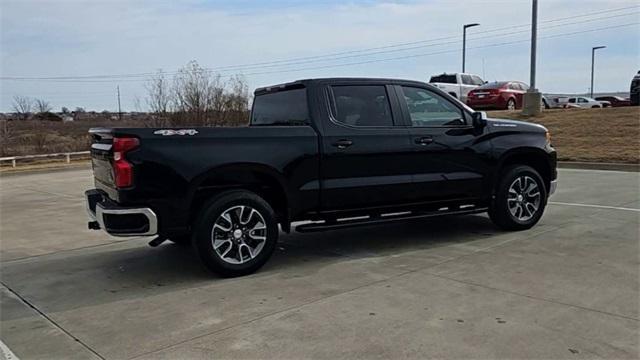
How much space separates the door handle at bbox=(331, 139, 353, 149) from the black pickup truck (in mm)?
11

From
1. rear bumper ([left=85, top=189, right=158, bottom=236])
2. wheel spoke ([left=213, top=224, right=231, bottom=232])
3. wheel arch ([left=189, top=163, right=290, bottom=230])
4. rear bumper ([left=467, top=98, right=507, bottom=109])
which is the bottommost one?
wheel spoke ([left=213, top=224, right=231, bottom=232])

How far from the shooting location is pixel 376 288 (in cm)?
501

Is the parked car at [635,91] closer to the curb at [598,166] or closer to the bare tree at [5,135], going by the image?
the curb at [598,166]

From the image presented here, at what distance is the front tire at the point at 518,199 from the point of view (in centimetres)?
709

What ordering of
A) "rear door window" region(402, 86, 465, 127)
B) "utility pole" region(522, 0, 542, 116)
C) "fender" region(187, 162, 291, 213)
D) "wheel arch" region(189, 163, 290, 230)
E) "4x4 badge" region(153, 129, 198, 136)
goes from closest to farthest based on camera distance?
"4x4 badge" region(153, 129, 198, 136) < "fender" region(187, 162, 291, 213) < "wheel arch" region(189, 163, 290, 230) < "rear door window" region(402, 86, 465, 127) < "utility pole" region(522, 0, 542, 116)

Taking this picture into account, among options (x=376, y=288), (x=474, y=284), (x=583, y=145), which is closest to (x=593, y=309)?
(x=474, y=284)

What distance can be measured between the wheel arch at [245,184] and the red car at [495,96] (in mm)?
20865

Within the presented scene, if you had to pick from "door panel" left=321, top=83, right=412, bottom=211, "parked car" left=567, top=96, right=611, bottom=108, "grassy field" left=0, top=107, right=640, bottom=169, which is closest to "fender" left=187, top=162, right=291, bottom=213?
"door panel" left=321, top=83, right=412, bottom=211

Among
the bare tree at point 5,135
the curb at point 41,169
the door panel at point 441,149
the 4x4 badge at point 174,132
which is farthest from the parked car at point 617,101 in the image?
the bare tree at point 5,135

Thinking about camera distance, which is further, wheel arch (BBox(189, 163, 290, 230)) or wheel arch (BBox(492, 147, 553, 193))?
wheel arch (BBox(492, 147, 553, 193))

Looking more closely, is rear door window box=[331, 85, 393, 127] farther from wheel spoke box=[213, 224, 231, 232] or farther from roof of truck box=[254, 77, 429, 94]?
wheel spoke box=[213, 224, 231, 232]

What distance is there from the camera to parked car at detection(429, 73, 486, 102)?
1014 inches

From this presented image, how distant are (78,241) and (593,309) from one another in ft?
20.7

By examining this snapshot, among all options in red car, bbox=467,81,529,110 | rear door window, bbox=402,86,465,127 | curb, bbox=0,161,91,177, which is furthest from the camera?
red car, bbox=467,81,529,110
